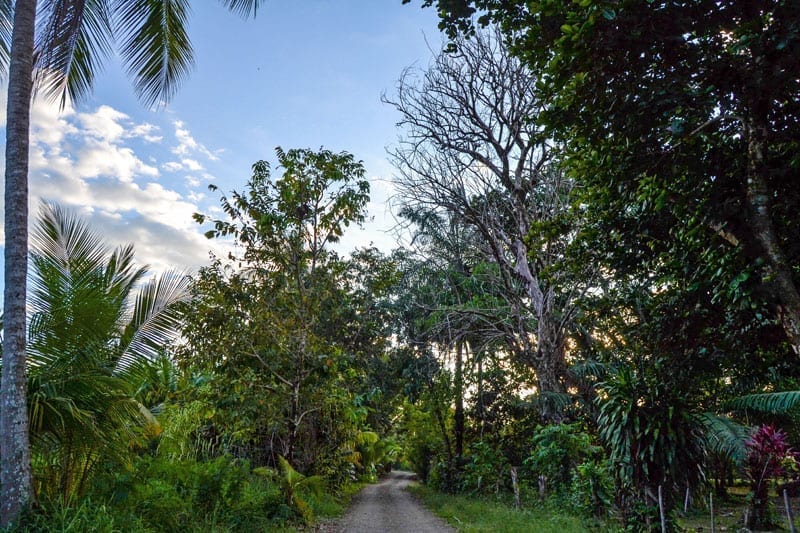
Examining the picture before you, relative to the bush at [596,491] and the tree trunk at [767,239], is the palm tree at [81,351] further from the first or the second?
the bush at [596,491]

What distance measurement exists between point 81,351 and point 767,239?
317 inches

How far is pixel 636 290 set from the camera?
741 centimetres

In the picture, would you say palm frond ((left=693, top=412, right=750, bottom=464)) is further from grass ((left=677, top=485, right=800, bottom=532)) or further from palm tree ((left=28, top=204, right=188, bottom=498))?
palm tree ((left=28, top=204, right=188, bottom=498))

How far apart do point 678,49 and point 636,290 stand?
3.67 meters

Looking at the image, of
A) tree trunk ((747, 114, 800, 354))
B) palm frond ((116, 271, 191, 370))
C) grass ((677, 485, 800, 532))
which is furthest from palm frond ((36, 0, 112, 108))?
grass ((677, 485, 800, 532))

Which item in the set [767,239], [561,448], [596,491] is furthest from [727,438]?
[767,239]

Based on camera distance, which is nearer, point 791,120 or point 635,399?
point 791,120

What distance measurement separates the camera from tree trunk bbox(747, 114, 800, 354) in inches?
187

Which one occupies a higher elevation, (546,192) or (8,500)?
(546,192)

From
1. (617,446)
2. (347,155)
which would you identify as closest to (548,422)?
(617,446)

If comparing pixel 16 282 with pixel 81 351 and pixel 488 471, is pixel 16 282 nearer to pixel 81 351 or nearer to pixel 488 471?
pixel 81 351

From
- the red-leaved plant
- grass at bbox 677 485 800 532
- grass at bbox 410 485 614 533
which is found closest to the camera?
the red-leaved plant

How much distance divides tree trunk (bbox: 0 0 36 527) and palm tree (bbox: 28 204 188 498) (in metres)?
0.39

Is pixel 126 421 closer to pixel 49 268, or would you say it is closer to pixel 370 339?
pixel 49 268
